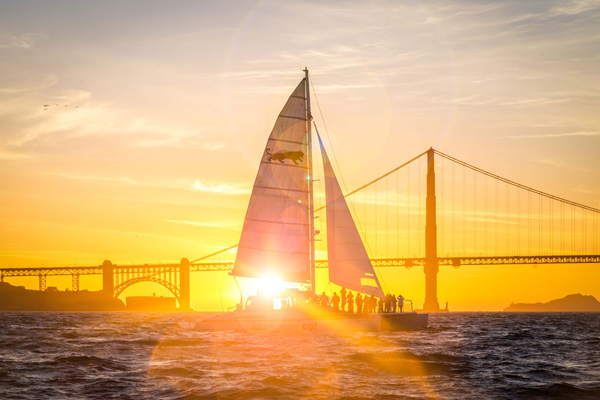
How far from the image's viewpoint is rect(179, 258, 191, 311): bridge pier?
12634 centimetres

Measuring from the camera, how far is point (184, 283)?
12875cm

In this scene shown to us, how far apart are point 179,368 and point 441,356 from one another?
29.5 ft

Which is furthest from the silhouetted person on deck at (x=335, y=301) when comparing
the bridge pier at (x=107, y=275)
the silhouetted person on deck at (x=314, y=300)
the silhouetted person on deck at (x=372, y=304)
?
the bridge pier at (x=107, y=275)

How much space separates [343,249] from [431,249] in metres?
65.6

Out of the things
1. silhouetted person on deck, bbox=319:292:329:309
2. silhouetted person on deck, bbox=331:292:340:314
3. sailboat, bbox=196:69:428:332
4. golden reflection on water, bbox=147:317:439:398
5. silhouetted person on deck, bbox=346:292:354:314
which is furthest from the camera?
sailboat, bbox=196:69:428:332

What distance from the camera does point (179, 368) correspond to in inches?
866

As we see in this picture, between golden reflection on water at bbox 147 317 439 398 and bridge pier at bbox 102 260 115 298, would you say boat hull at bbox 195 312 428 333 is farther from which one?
bridge pier at bbox 102 260 115 298

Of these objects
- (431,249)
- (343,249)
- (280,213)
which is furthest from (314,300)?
(431,249)

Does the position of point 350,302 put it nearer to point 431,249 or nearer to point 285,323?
point 285,323

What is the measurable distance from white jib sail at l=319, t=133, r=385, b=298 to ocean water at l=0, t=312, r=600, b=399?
7.67 feet

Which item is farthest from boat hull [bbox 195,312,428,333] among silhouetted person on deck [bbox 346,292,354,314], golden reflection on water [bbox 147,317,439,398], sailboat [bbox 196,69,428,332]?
silhouetted person on deck [bbox 346,292,354,314]

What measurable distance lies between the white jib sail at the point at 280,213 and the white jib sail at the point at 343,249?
45.2 inches

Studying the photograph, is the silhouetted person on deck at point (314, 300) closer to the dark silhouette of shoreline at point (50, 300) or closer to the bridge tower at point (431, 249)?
the bridge tower at point (431, 249)

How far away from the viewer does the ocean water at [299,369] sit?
17938 millimetres
